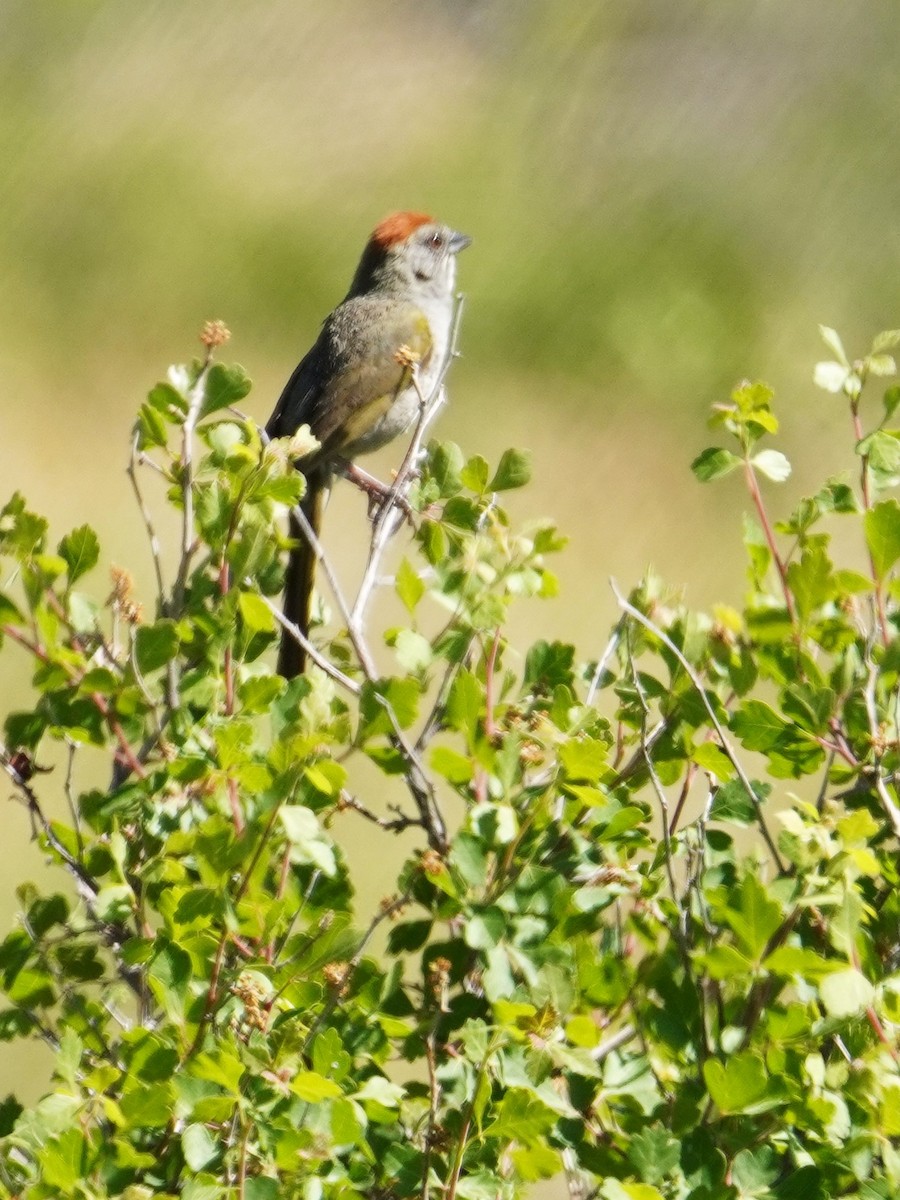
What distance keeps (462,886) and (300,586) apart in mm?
1331

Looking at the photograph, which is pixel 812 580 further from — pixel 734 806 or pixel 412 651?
pixel 412 651

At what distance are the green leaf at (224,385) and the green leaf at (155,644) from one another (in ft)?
0.76

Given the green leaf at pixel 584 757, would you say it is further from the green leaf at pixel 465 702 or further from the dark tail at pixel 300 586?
the dark tail at pixel 300 586

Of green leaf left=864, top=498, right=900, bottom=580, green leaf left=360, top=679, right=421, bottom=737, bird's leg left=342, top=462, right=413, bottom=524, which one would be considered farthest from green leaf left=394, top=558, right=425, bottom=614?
bird's leg left=342, top=462, right=413, bottom=524

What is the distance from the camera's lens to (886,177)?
6.68 metres

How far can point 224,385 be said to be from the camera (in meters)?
1.62

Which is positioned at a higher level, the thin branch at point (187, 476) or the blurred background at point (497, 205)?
the blurred background at point (497, 205)

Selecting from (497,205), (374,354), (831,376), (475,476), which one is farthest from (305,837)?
(497,205)

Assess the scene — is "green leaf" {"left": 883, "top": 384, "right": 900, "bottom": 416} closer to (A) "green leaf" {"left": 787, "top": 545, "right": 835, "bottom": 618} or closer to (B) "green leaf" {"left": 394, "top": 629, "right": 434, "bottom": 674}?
→ (A) "green leaf" {"left": 787, "top": 545, "right": 835, "bottom": 618}

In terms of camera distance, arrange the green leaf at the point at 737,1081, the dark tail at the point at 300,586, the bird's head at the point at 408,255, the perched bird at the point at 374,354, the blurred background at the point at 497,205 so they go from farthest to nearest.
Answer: the blurred background at the point at 497,205, the bird's head at the point at 408,255, the perched bird at the point at 374,354, the dark tail at the point at 300,586, the green leaf at the point at 737,1081

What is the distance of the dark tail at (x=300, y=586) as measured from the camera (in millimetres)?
2232

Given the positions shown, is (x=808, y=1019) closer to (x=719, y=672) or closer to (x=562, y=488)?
(x=719, y=672)

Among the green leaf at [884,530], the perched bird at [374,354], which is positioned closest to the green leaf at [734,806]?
the green leaf at [884,530]

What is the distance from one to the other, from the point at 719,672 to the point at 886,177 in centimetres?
546
